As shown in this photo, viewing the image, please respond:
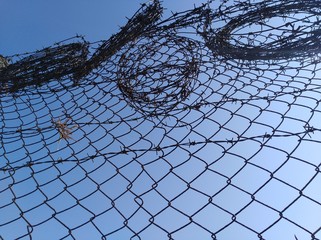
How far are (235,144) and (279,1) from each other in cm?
144

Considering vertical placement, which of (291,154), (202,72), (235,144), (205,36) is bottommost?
(291,154)

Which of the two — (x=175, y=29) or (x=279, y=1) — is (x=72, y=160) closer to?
(x=175, y=29)

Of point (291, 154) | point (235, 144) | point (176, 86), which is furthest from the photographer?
point (176, 86)

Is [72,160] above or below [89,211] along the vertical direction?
above

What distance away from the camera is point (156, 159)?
6.84 ft

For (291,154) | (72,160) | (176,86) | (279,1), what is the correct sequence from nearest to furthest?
(291,154) → (72,160) → (176,86) → (279,1)

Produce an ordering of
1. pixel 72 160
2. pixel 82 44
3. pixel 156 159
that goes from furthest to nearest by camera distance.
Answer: pixel 82 44 → pixel 72 160 → pixel 156 159

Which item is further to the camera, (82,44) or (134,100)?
(82,44)

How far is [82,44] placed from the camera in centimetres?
347

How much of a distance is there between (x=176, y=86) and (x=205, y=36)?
483 millimetres

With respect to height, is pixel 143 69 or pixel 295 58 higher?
pixel 143 69

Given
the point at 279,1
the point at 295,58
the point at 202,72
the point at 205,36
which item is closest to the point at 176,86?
the point at 202,72

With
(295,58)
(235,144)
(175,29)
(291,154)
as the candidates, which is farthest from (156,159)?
(175,29)

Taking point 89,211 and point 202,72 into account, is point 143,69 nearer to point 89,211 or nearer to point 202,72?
point 202,72
